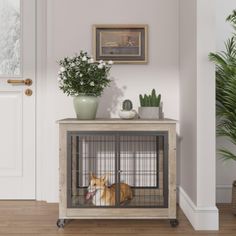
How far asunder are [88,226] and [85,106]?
853mm

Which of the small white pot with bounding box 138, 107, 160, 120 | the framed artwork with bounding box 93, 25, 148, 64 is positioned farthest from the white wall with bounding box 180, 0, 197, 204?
the framed artwork with bounding box 93, 25, 148, 64

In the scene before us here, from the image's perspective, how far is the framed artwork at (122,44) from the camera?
3061 mm

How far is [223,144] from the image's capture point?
10.2ft

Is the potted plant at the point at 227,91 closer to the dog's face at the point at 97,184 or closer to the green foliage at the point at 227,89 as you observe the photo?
the green foliage at the point at 227,89

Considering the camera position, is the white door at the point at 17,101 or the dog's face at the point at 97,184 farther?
the white door at the point at 17,101

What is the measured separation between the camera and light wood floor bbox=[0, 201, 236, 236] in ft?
7.73

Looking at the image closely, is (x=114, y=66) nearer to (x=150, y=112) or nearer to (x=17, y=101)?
(x=150, y=112)

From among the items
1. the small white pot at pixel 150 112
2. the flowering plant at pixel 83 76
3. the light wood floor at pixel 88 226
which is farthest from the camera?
the small white pot at pixel 150 112

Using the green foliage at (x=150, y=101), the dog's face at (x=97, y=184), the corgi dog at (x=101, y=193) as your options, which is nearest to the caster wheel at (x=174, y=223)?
the corgi dog at (x=101, y=193)

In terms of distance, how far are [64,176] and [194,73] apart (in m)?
1.16

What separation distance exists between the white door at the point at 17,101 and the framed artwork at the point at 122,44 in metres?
0.63

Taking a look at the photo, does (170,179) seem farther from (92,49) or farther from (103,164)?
(92,49)

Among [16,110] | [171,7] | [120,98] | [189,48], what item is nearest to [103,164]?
[120,98]

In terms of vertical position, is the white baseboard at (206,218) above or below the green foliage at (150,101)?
below
